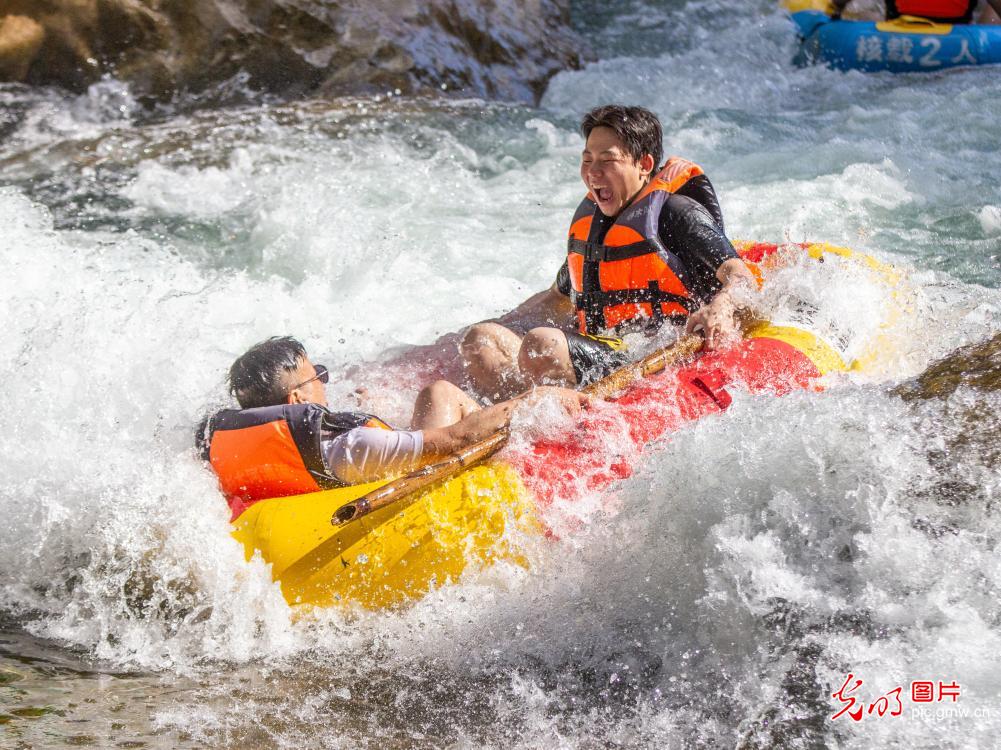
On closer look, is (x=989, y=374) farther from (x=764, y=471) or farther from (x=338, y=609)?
(x=338, y=609)

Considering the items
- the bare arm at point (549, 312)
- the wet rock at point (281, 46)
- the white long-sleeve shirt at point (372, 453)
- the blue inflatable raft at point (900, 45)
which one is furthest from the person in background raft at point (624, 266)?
the blue inflatable raft at point (900, 45)

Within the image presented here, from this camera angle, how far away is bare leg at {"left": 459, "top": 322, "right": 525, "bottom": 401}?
3809mm

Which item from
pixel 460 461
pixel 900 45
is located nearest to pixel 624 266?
pixel 460 461

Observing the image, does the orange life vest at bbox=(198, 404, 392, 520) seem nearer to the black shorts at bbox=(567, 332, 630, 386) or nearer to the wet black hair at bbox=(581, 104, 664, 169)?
the black shorts at bbox=(567, 332, 630, 386)

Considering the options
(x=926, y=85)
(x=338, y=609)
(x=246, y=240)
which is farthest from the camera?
(x=926, y=85)

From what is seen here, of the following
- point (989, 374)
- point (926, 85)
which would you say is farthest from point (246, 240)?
point (926, 85)

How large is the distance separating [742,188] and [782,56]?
371 cm

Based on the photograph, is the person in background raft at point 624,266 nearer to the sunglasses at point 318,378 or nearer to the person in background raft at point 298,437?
the person in background raft at point 298,437

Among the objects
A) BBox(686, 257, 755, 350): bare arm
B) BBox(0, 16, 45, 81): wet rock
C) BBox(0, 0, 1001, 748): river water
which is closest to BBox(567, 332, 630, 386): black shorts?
BBox(686, 257, 755, 350): bare arm

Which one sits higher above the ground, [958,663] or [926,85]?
[926,85]

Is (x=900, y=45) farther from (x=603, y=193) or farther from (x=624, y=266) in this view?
(x=624, y=266)

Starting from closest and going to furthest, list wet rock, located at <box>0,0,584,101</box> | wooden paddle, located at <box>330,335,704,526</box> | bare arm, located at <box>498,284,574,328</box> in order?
1. wooden paddle, located at <box>330,335,704,526</box>
2. bare arm, located at <box>498,284,574,328</box>
3. wet rock, located at <box>0,0,584,101</box>

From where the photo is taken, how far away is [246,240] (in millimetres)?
6254

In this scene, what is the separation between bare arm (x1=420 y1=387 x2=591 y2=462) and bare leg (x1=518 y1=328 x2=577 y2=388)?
1.12 ft
